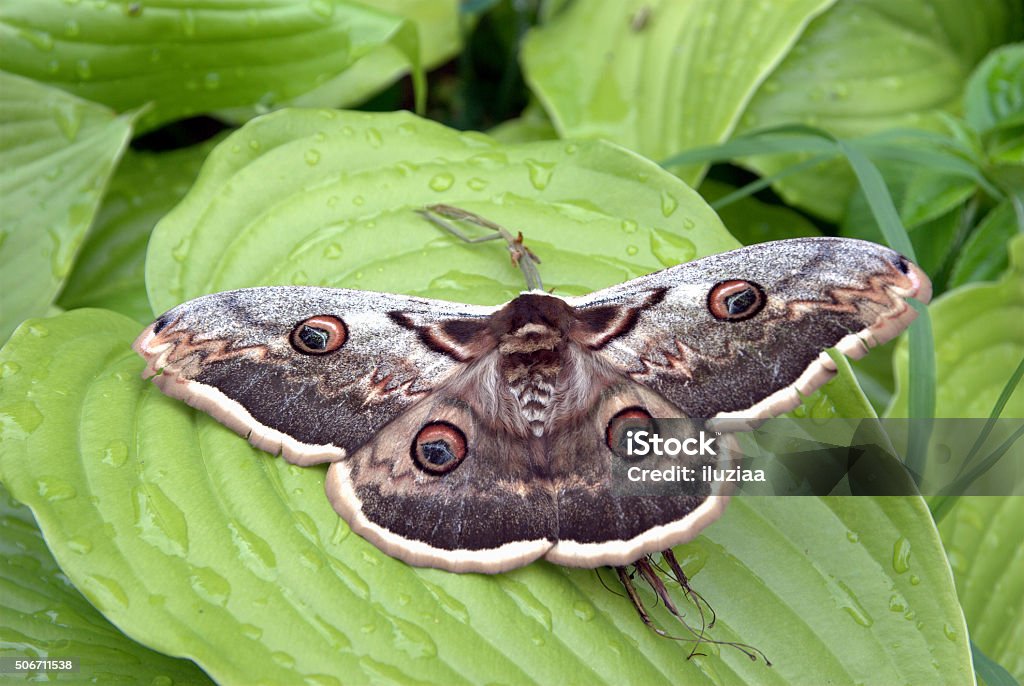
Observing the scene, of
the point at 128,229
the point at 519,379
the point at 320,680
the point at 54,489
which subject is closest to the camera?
the point at 320,680

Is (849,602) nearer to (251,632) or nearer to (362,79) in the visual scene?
(251,632)

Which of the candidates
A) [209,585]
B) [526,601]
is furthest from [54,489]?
[526,601]

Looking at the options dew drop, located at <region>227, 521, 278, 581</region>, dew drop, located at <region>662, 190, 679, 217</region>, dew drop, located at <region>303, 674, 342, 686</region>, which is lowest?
dew drop, located at <region>303, 674, 342, 686</region>

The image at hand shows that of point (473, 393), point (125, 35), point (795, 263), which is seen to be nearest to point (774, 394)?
point (795, 263)

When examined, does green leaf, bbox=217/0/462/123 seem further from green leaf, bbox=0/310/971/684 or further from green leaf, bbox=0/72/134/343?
green leaf, bbox=0/310/971/684

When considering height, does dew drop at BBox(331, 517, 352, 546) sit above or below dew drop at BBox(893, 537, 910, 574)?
above

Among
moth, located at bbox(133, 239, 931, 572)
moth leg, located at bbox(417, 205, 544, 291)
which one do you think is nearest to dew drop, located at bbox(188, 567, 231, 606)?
moth, located at bbox(133, 239, 931, 572)

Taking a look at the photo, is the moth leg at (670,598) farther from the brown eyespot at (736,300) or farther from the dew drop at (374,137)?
the dew drop at (374,137)
